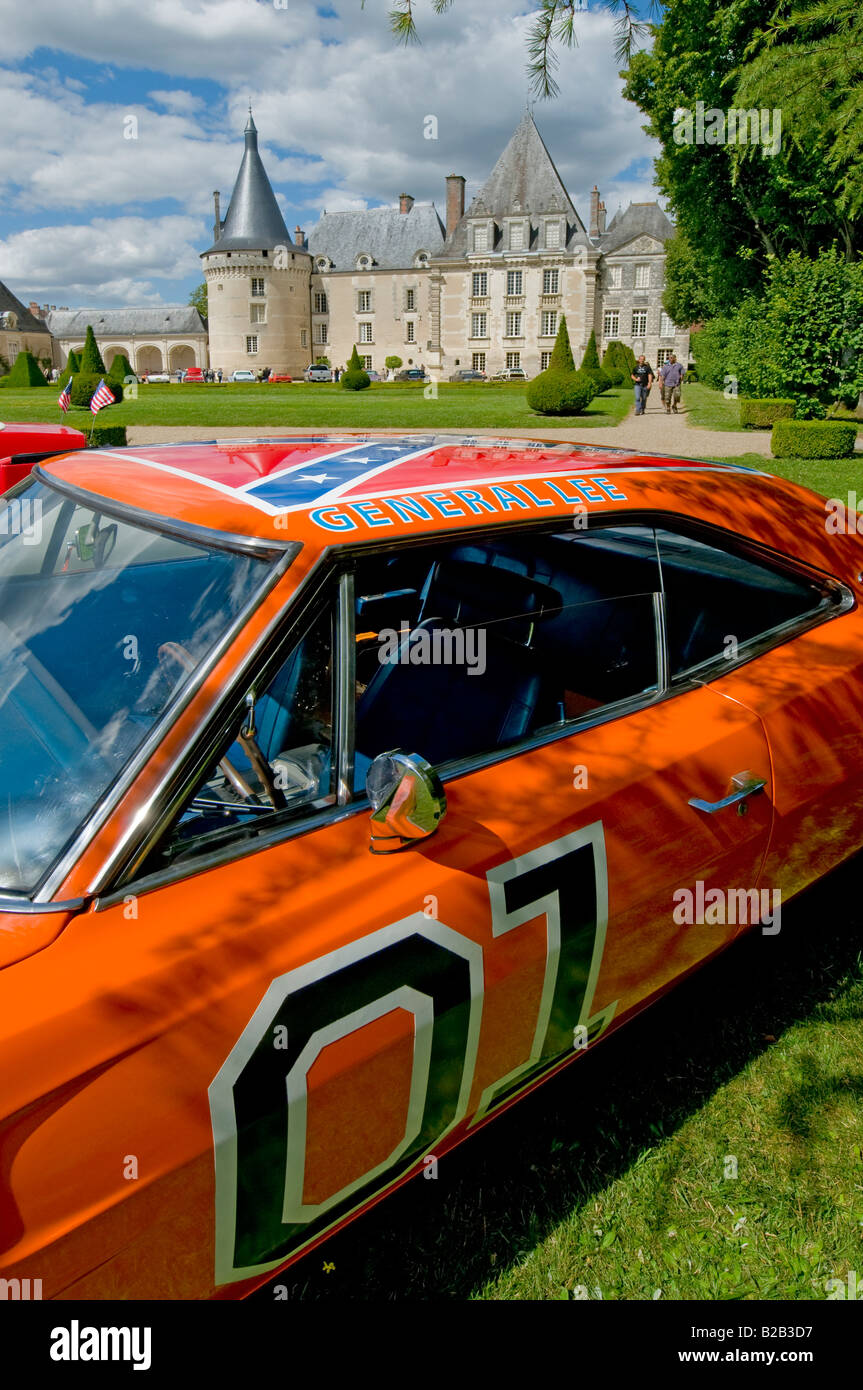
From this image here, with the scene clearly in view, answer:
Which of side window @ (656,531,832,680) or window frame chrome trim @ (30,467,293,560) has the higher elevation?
window frame chrome trim @ (30,467,293,560)

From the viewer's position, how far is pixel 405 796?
1714 millimetres

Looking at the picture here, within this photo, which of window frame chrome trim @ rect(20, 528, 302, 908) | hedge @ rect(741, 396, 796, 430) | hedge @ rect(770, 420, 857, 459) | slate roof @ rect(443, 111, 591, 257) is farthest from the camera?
slate roof @ rect(443, 111, 591, 257)

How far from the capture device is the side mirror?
171 centimetres

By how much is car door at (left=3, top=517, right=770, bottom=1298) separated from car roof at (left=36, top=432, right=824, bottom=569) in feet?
0.52

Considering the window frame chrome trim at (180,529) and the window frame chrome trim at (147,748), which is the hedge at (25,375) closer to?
the window frame chrome trim at (180,529)

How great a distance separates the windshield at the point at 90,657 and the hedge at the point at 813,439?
709 inches

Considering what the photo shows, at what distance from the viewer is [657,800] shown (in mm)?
2357

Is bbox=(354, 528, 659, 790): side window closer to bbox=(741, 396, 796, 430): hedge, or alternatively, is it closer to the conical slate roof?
bbox=(741, 396, 796, 430): hedge

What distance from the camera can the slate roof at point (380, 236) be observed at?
297 feet

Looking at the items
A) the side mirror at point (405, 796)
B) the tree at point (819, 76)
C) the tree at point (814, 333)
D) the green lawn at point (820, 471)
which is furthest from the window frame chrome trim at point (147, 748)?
the tree at point (814, 333)

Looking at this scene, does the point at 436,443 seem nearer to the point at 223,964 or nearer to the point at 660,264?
the point at 223,964

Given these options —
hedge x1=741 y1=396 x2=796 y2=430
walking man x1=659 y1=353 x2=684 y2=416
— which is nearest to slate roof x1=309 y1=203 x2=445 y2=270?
walking man x1=659 y1=353 x2=684 y2=416
